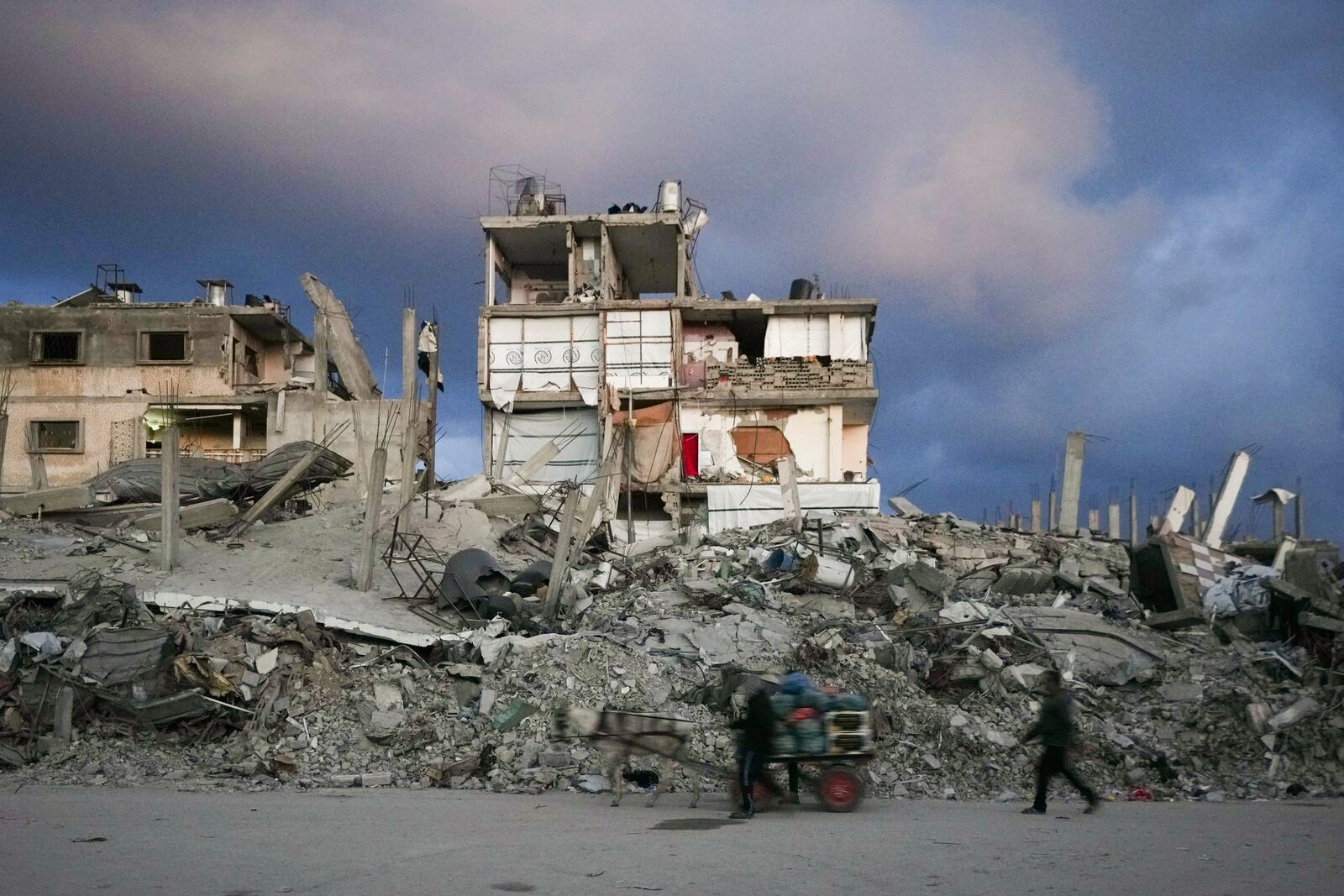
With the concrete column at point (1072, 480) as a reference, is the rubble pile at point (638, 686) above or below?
below

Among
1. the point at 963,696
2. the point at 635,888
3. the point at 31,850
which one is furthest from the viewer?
the point at 963,696

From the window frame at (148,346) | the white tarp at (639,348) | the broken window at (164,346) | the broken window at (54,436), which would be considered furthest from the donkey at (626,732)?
the broken window at (54,436)

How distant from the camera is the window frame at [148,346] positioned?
37.2m

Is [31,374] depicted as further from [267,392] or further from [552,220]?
[552,220]

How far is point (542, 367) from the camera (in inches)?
1380

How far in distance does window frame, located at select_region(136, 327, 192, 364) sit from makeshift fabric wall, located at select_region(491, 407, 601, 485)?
11.5 meters

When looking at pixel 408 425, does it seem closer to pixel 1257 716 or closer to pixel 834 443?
pixel 1257 716

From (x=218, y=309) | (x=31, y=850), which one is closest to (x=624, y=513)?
(x=218, y=309)

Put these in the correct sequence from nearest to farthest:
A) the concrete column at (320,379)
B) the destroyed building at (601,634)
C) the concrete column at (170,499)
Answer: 1. the destroyed building at (601,634)
2. the concrete column at (170,499)
3. the concrete column at (320,379)

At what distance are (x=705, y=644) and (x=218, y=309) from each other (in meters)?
29.1

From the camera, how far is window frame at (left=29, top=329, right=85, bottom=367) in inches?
1475

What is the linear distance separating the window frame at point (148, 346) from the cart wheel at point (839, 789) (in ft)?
111

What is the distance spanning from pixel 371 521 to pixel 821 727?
1077 cm

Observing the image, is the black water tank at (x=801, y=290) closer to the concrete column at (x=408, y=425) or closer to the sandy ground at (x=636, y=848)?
the concrete column at (x=408, y=425)
